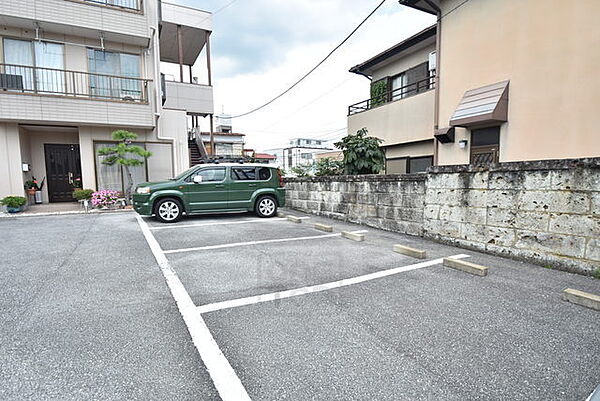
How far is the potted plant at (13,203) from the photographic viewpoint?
903cm

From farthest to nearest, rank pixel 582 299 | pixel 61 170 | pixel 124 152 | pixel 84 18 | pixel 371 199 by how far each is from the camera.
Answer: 1. pixel 61 170
2. pixel 124 152
3. pixel 84 18
4. pixel 371 199
5. pixel 582 299

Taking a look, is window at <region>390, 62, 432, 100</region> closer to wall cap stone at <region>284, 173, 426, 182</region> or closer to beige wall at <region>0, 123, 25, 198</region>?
wall cap stone at <region>284, 173, 426, 182</region>

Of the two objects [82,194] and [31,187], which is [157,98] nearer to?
[82,194]

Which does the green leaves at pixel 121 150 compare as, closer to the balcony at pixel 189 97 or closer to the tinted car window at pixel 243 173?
the tinted car window at pixel 243 173

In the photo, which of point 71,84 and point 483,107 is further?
point 71,84

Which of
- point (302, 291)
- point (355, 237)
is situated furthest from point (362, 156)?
point (302, 291)

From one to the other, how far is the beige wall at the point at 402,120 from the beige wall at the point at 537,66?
1401 millimetres

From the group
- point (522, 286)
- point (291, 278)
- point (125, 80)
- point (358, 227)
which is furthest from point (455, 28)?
point (125, 80)

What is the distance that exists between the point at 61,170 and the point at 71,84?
3.20 m

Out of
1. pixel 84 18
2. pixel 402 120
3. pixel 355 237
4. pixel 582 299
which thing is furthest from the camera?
pixel 402 120

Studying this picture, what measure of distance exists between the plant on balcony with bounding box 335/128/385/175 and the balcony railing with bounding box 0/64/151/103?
7.76 meters

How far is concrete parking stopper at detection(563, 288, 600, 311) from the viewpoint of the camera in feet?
8.90

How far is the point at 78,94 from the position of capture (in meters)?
10.2

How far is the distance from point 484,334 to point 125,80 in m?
12.8
